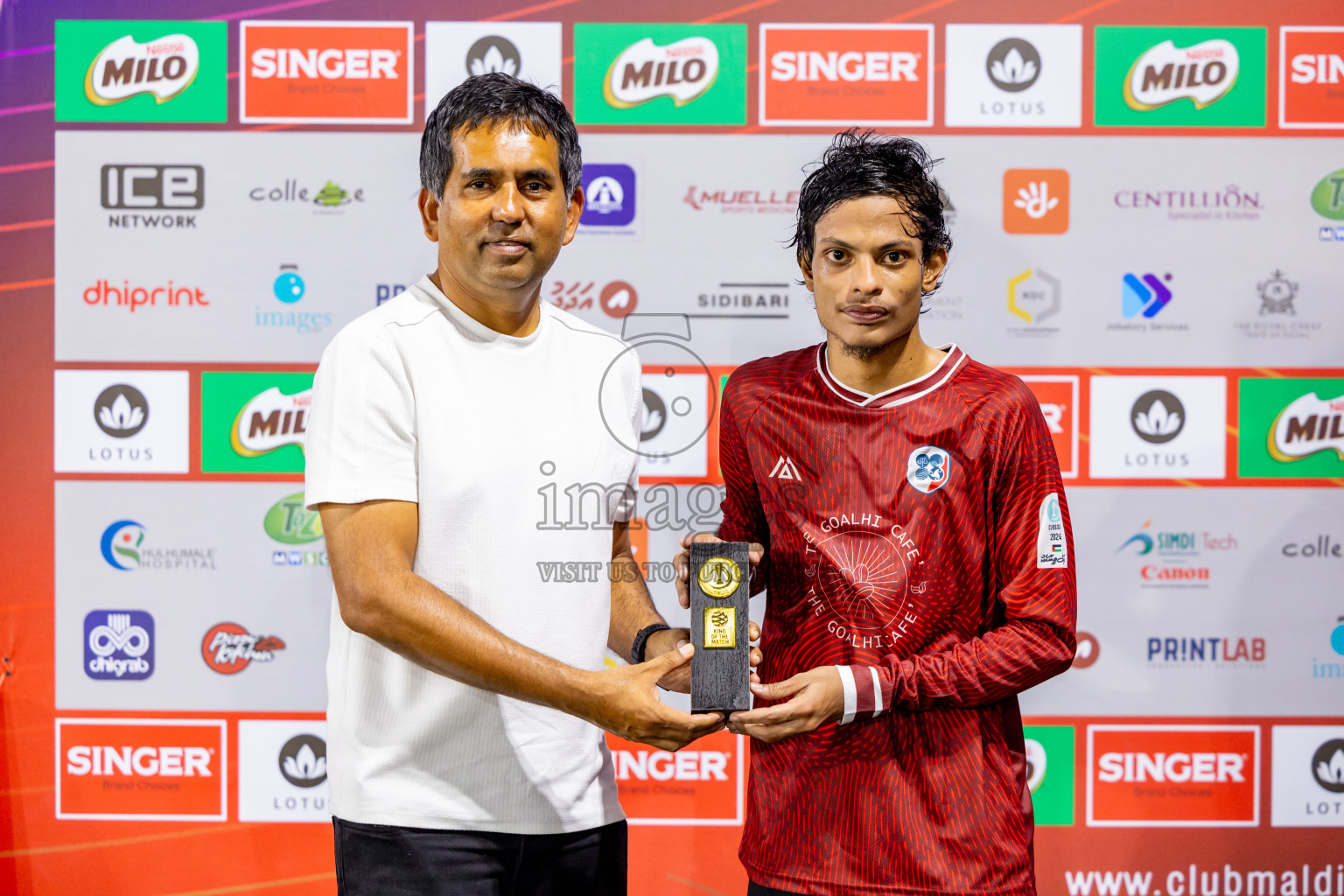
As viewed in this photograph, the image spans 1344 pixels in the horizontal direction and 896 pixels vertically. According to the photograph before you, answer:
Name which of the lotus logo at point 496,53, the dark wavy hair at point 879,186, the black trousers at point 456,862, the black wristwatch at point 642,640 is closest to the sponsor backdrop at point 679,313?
the lotus logo at point 496,53

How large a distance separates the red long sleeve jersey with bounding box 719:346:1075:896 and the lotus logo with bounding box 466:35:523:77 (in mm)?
1549

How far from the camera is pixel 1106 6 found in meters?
2.53

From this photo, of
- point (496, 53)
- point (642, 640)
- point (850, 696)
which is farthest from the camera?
point (496, 53)

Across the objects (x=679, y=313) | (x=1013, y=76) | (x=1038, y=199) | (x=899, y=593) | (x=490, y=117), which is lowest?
(x=899, y=593)

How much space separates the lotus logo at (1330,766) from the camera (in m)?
2.64

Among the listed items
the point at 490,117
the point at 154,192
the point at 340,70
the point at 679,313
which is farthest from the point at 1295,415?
the point at 154,192

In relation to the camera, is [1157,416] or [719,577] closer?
[719,577]

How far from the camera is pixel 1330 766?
8.68ft

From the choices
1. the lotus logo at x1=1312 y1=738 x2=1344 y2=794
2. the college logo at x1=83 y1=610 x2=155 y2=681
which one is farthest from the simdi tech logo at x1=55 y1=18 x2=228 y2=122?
the lotus logo at x1=1312 y1=738 x2=1344 y2=794

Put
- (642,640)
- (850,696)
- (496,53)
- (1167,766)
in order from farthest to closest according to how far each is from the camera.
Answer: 1. (1167,766)
2. (496,53)
3. (642,640)
4. (850,696)

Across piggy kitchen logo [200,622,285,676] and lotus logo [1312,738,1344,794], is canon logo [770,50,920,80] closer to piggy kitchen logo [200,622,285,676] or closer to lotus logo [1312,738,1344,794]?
piggy kitchen logo [200,622,285,676]

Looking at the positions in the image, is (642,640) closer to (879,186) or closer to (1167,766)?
(879,186)

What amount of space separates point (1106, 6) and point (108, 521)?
2.94 m

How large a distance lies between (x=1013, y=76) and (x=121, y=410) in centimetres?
249
